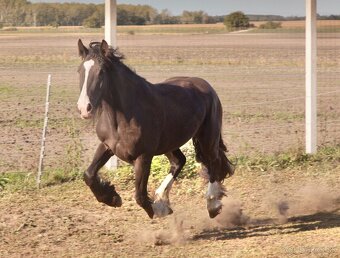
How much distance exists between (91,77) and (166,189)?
1871mm

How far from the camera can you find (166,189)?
8078mm

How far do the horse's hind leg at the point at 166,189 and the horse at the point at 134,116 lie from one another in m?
0.01

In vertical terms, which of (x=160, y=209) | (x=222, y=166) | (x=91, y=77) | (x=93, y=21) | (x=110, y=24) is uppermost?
(x=93, y=21)

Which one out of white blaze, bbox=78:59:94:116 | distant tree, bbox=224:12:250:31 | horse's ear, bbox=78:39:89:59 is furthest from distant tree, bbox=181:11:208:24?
white blaze, bbox=78:59:94:116

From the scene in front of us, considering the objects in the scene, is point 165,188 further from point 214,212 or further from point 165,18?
point 165,18

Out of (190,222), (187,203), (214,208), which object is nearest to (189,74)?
(187,203)

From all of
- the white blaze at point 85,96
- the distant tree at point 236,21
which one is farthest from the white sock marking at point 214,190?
the distant tree at point 236,21

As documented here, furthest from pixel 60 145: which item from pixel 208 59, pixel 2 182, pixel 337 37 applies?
pixel 208 59

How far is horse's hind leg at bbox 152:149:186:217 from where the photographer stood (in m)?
7.67

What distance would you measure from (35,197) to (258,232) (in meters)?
2.97

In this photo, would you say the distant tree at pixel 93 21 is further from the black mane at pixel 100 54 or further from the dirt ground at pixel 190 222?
the black mane at pixel 100 54

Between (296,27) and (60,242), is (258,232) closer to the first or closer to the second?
(60,242)

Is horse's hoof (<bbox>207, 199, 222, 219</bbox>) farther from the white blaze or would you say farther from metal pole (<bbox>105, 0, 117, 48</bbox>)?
metal pole (<bbox>105, 0, 117, 48</bbox>)

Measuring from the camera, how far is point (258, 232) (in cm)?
784
